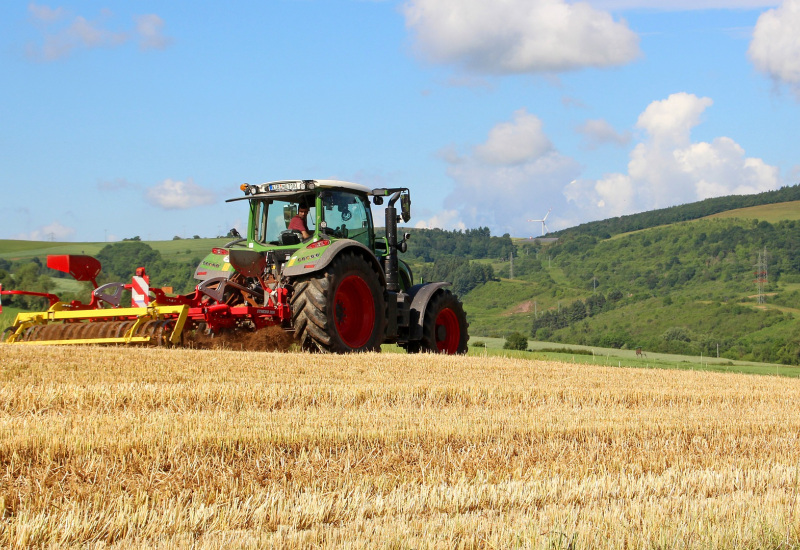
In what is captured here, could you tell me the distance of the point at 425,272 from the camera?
81875 mm

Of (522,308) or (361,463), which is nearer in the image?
(361,463)

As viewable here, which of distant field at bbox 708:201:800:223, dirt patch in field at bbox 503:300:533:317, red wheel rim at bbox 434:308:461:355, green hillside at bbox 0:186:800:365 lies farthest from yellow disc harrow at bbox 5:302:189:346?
distant field at bbox 708:201:800:223

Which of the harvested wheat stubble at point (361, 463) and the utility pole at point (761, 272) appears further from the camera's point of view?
the utility pole at point (761, 272)

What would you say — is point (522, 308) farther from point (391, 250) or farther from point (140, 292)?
point (140, 292)

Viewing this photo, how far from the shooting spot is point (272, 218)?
12.3 metres

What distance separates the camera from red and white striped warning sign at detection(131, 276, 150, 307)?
11266mm

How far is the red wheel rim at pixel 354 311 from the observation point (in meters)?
11.4

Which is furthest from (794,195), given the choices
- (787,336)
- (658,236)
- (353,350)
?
(353,350)

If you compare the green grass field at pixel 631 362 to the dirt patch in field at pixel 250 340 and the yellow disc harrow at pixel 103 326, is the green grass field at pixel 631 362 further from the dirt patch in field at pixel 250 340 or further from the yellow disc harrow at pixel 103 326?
the yellow disc harrow at pixel 103 326

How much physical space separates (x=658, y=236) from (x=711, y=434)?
419 feet

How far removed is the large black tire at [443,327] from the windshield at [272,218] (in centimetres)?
250

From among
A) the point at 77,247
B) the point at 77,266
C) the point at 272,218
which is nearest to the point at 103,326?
the point at 77,266

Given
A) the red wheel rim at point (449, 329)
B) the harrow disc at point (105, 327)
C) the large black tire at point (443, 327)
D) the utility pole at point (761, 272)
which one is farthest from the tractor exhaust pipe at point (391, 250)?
the utility pole at point (761, 272)

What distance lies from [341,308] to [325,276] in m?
0.81
